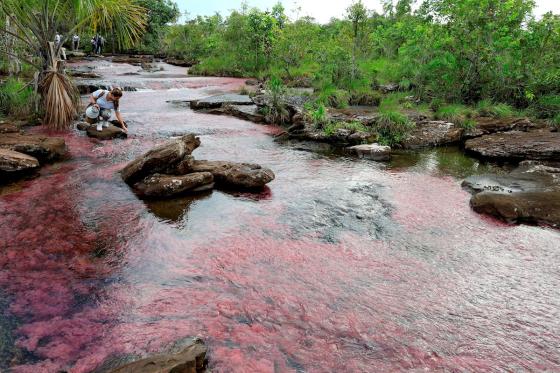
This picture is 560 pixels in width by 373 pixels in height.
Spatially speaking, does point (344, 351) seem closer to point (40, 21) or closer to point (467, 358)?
point (467, 358)

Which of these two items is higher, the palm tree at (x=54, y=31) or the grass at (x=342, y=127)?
the palm tree at (x=54, y=31)

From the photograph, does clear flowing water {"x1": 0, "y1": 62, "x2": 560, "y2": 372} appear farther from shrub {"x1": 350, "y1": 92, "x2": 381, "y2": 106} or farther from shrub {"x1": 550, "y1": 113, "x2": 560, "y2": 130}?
shrub {"x1": 350, "y1": 92, "x2": 381, "y2": 106}

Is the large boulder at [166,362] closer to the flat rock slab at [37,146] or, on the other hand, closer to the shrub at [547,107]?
the flat rock slab at [37,146]

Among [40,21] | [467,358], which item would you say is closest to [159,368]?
[467,358]

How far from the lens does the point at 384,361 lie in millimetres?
3729

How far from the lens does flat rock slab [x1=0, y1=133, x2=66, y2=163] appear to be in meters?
8.29

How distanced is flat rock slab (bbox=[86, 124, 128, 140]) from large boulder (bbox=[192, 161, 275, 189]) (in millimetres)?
3796

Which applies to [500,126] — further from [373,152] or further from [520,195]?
[520,195]

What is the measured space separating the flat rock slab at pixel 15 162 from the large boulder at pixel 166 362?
5.62m

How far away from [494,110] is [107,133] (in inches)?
497

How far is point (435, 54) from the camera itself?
49.0 feet

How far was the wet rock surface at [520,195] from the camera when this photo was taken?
6957mm

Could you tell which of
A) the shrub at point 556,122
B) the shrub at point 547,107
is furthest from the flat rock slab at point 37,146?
the shrub at point 547,107

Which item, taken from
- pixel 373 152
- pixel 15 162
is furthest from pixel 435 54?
pixel 15 162
